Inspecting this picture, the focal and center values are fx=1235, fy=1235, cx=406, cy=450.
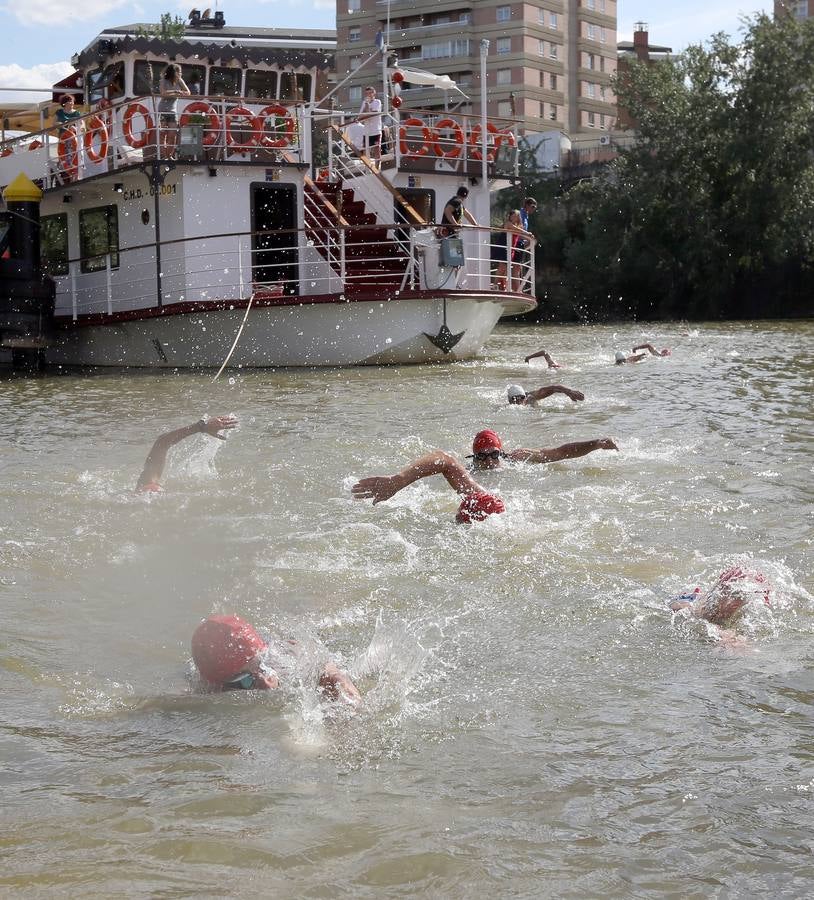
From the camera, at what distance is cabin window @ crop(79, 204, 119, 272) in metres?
22.2

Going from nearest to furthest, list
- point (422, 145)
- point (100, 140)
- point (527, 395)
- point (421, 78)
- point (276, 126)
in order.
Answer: point (527, 395), point (276, 126), point (100, 140), point (422, 145), point (421, 78)

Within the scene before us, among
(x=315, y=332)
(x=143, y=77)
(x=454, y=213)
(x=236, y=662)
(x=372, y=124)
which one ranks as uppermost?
(x=143, y=77)

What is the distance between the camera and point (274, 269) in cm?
2217

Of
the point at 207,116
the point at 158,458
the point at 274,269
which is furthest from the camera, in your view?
the point at 274,269

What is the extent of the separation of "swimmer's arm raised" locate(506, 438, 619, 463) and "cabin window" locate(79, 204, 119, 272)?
44.3ft

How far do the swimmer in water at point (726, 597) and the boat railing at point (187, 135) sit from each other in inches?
594

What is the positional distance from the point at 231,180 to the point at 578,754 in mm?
17532

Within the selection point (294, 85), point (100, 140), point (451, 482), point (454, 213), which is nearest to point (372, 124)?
point (294, 85)

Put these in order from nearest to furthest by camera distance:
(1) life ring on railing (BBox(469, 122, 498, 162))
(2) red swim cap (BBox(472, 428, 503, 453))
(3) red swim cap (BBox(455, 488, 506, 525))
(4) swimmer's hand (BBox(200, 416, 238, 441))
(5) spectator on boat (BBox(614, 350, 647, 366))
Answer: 1. (4) swimmer's hand (BBox(200, 416, 238, 441))
2. (3) red swim cap (BBox(455, 488, 506, 525))
3. (2) red swim cap (BBox(472, 428, 503, 453))
4. (5) spectator on boat (BBox(614, 350, 647, 366))
5. (1) life ring on railing (BBox(469, 122, 498, 162))

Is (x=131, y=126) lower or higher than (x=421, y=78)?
lower

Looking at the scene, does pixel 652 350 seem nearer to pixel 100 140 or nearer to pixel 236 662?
pixel 100 140

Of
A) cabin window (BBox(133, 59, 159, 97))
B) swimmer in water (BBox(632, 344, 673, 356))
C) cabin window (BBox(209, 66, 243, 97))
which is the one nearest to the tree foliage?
swimmer in water (BBox(632, 344, 673, 356))

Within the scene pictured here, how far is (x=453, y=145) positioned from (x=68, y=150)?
7111 millimetres

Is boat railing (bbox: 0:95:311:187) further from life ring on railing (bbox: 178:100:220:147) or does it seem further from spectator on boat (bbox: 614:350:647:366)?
spectator on boat (bbox: 614:350:647:366)
